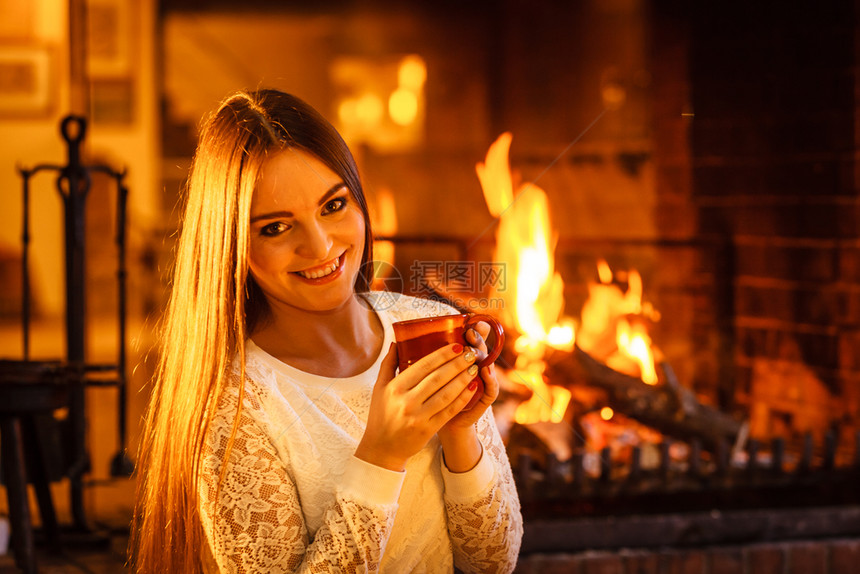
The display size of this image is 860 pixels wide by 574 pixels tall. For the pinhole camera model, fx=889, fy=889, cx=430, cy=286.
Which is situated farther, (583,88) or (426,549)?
(583,88)

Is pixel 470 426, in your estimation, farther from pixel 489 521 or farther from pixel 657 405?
pixel 657 405

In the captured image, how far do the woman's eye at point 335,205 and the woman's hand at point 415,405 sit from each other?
0.27m

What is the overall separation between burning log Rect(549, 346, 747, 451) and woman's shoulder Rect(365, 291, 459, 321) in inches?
51.5

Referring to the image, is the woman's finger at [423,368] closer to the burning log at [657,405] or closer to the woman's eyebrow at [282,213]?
the woman's eyebrow at [282,213]

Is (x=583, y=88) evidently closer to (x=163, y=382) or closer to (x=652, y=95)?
(x=652, y=95)

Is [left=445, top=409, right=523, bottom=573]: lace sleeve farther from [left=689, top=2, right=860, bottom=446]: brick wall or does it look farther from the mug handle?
[left=689, top=2, right=860, bottom=446]: brick wall

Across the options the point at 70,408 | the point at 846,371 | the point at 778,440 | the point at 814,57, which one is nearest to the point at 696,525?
the point at 778,440

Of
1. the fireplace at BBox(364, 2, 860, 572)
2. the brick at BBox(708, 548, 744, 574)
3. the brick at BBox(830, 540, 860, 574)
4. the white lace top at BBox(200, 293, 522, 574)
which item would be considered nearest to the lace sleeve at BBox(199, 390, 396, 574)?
the white lace top at BBox(200, 293, 522, 574)

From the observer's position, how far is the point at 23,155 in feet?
11.2

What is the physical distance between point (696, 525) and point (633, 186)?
4.87 ft

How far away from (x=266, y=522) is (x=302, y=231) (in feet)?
1.27

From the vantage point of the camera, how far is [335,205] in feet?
4.15

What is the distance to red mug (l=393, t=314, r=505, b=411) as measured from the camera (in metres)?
1.14

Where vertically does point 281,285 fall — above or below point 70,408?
above
